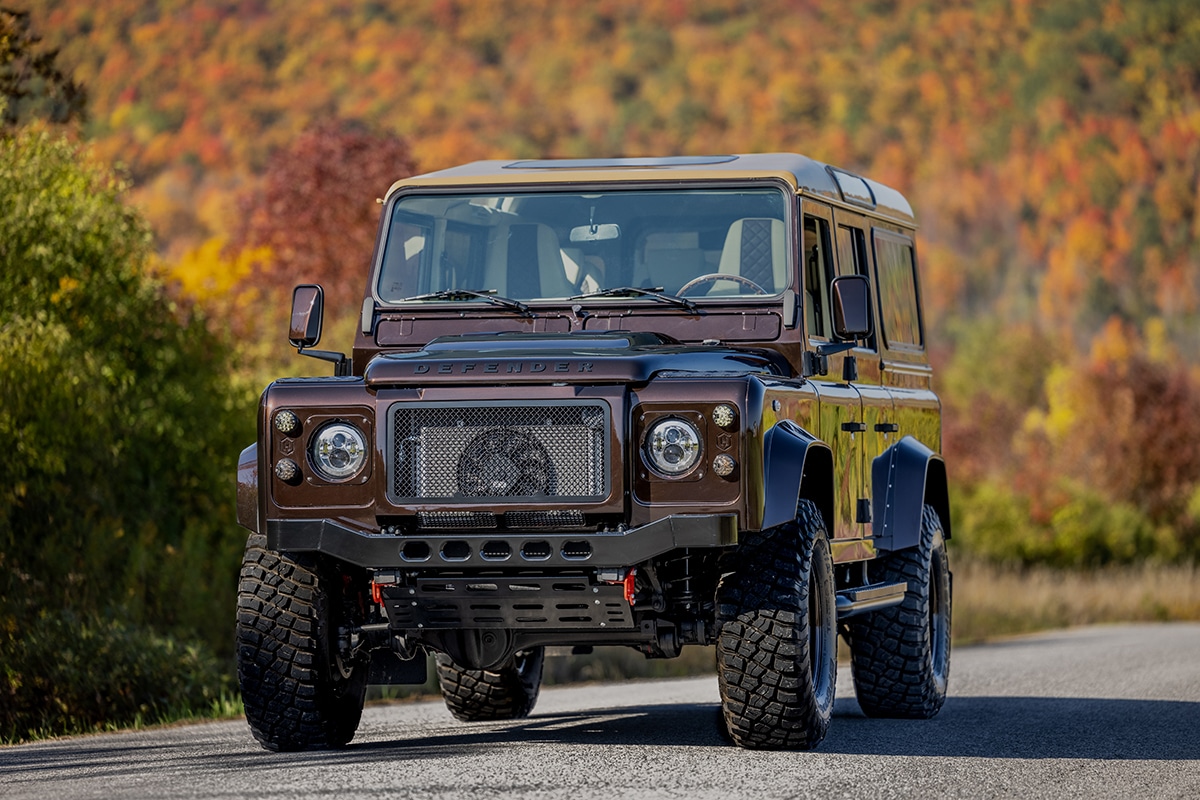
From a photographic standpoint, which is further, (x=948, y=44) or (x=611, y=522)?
(x=948, y=44)

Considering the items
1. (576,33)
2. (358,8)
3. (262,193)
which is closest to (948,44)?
(576,33)

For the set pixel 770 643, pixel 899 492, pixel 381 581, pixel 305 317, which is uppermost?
pixel 305 317

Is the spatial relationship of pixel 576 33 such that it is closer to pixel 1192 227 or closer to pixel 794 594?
pixel 1192 227

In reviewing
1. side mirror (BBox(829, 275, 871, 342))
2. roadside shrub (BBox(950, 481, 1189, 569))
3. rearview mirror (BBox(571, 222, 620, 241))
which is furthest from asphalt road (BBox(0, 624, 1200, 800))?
roadside shrub (BBox(950, 481, 1189, 569))

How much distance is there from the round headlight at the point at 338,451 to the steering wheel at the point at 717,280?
6.56 feet

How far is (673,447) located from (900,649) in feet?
11.3

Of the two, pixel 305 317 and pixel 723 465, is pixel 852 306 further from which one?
pixel 305 317

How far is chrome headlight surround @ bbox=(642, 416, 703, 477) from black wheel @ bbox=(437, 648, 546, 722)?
3.35 metres

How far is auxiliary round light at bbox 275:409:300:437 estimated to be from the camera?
28.1 feet

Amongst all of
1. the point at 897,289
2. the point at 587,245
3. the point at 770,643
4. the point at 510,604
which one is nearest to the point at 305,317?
the point at 587,245

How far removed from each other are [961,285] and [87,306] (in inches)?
3522

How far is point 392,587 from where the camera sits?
8500 millimetres

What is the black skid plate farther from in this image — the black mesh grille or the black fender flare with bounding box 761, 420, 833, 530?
the black fender flare with bounding box 761, 420, 833, 530

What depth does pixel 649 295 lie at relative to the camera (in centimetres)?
968
